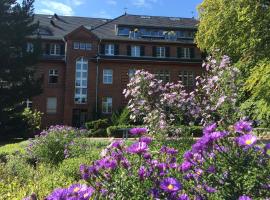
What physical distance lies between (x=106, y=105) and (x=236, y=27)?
68.2 feet

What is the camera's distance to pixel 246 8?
76.8ft

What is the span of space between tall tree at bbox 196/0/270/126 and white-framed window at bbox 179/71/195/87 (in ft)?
39.8

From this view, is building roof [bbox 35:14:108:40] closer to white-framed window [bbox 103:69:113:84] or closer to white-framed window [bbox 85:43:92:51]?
white-framed window [bbox 85:43:92:51]

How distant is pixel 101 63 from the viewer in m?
46.6

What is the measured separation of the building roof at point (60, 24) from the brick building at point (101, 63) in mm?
209

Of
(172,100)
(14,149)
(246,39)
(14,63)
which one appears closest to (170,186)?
(172,100)

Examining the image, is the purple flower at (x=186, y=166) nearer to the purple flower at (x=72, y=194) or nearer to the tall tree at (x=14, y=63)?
the purple flower at (x=72, y=194)

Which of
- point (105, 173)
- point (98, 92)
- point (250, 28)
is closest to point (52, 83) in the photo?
point (98, 92)

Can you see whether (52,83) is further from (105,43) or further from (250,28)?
(250,28)

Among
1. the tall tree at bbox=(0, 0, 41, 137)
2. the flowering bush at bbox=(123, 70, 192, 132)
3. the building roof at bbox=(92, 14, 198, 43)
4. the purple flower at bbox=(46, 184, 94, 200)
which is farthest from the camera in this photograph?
the building roof at bbox=(92, 14, 198, 43)

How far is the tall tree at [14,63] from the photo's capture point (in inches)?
1253

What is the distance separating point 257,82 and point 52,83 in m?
30.7

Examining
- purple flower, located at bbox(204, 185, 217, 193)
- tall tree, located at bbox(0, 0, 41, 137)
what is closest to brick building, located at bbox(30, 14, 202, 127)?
tall tree, located at bbox(0, 0, 41, 137)

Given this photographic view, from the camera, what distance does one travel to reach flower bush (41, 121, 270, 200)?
334 cm
